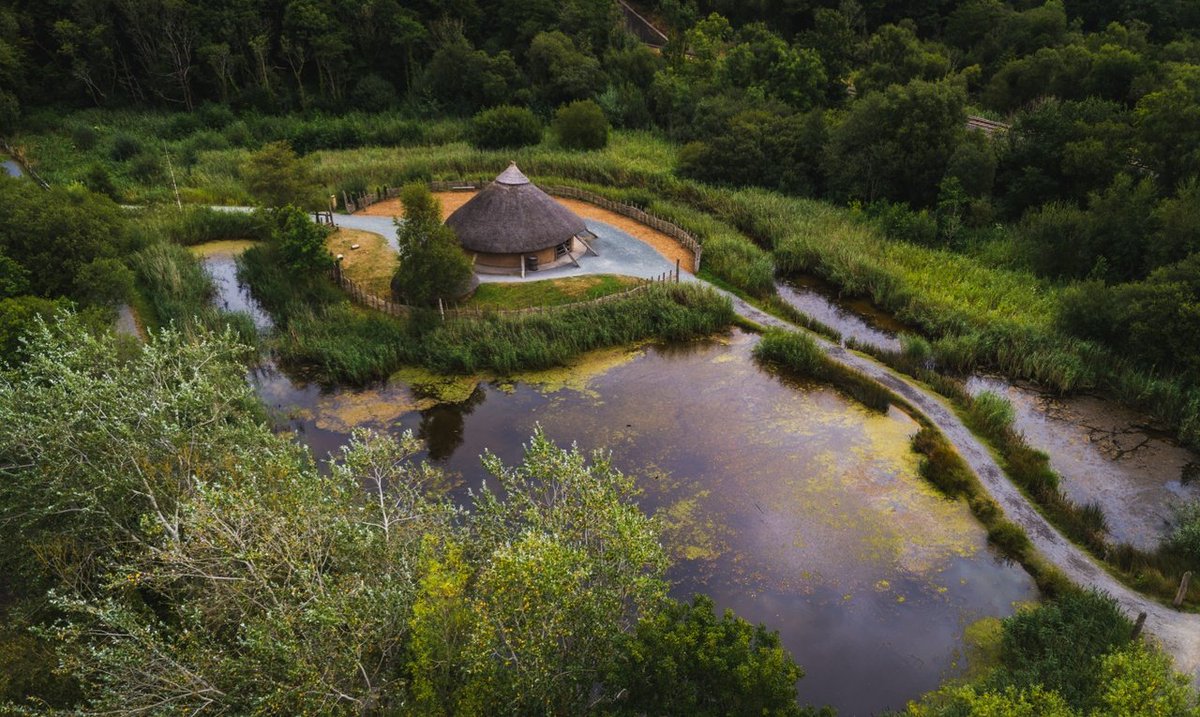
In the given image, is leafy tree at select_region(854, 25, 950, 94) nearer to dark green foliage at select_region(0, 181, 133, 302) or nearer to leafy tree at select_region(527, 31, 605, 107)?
leafy tree at select_region(527, 31, 605, 107)

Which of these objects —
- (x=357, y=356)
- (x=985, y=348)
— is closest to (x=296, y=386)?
(x=357, y=356)

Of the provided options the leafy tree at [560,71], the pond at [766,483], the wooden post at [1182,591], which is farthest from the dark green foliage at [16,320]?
the leafy tree at [560,71]

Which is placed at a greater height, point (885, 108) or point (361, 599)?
point (885, 108)

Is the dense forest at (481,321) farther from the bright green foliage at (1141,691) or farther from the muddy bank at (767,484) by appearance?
the muddy bank at (767,484)

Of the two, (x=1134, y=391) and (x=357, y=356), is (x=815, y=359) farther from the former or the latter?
(x=357, y=356)

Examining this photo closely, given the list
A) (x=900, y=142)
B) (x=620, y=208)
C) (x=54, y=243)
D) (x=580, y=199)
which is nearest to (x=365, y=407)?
(x=54, y=243)

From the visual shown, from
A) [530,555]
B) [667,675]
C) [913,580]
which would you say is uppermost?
[530,555]

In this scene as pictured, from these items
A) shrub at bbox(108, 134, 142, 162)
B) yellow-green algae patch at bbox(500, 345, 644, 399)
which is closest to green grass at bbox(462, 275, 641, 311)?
yellow-green algae patch at bbox(500, 345, 644, 399)

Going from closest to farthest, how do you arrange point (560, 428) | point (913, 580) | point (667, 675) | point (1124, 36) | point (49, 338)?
point (667, 675)
point (49, 338)
point (913, 580)
point (560, 428)
point (1124, 36)
